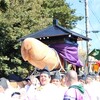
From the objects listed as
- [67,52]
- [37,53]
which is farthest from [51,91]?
[67,52]

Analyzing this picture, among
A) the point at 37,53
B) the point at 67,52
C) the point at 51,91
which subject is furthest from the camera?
the point at 67,52

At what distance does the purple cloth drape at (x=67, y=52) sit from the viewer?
1309 cm

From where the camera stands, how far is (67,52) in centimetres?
1323

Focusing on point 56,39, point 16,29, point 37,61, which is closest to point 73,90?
point 37,61

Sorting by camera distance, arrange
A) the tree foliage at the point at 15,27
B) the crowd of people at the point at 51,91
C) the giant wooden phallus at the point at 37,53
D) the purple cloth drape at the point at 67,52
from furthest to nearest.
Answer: the tree foliage at the point at 15,27 → the purple cloth drape at the point at 67,52 → the giant wooden phallus at the point at 37,53 → the crowd of people at the point at 51,91

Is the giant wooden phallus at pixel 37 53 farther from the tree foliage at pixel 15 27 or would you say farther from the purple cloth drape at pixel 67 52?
the tree foliage at pixel 15 27

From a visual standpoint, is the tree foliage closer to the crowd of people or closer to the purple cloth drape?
the purple cloth drape

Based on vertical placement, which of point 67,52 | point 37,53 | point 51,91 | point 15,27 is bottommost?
point 15,27

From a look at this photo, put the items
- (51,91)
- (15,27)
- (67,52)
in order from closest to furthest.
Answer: (51,91), (67,52), (15,27)

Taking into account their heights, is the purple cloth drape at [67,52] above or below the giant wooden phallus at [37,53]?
below

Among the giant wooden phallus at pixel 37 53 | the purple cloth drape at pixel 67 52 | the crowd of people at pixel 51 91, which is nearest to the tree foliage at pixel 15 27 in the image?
the purple cloth drape at pixel 67 52

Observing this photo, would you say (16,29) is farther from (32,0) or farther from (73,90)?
(73,90)

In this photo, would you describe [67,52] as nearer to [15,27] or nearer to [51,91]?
[15,27]

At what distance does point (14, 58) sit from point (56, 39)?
19.0ft
